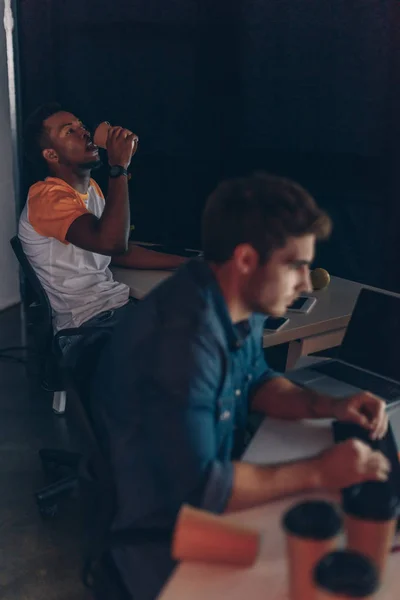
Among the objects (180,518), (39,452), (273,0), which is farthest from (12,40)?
(180,518)

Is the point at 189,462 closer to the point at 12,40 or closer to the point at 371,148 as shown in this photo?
the point at 371,148

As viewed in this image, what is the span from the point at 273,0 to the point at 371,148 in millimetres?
759

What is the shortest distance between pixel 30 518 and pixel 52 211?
3.59 ft

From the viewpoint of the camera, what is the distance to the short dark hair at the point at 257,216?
130 centimetres

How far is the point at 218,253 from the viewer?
1.35m

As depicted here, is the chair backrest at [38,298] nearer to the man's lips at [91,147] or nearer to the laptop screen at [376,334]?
the man's lips at [91,147]

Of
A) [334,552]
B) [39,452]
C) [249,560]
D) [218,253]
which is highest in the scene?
[218,253]

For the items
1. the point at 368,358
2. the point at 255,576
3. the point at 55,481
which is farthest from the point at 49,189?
the point at 255,576

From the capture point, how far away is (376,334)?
181 centimetres

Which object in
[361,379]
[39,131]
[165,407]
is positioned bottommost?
[361,379]

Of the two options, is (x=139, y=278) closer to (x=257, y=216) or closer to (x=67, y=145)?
(x=67, y=145)

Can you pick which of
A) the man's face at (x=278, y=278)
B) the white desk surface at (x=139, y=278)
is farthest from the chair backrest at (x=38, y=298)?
the man's face at (x=278, y=278)

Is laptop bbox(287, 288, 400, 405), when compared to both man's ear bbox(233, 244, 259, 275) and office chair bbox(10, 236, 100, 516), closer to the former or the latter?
man's ear bbox(233, 244, 259, 275)

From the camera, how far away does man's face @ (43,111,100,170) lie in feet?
9.28
